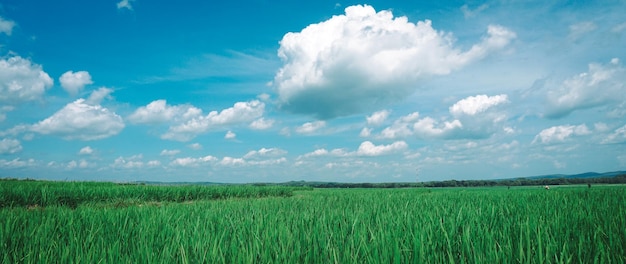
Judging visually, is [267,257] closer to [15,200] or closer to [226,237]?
[226,237]

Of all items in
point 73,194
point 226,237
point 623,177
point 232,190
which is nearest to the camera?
point 226,237

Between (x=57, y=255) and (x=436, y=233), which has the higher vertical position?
(x=436, y=233)

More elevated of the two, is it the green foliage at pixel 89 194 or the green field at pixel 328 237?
the green field at pixel 328 237

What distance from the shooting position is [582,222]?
12.3 ft

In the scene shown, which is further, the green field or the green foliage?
the green foliage

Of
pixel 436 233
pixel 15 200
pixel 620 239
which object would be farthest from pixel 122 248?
pixel 15 200

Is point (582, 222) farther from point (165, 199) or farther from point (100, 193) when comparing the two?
point (165, 199)

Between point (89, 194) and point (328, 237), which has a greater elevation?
point (328, 237)

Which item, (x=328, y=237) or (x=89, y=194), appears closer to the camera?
(x=328, y=237)

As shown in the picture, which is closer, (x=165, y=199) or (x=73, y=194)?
(x=73, y=194)

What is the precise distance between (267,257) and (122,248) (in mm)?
1664

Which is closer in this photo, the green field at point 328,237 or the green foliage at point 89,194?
the green field at point 328,237

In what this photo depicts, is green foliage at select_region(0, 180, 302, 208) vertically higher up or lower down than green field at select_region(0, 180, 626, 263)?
lower down

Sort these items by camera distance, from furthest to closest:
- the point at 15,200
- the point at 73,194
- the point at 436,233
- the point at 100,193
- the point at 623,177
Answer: the point at 623,177 < the point at 100,193 < the point at 73,194 < the point at 15,200 < the point at 436,233
